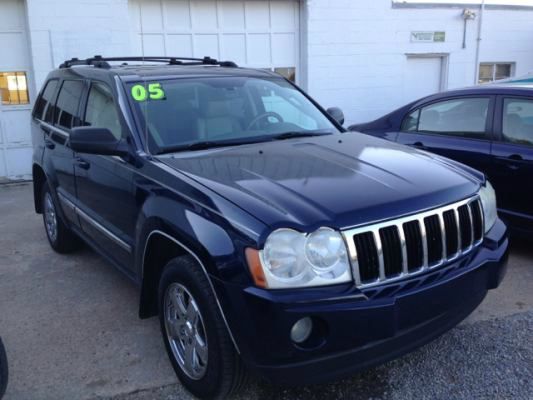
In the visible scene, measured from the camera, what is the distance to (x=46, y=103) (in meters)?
5.30

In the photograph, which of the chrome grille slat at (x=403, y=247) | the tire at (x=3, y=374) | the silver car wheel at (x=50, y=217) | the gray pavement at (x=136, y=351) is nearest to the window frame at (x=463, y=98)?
the gray pavement at (x=136, y=351)

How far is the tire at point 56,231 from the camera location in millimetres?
5053

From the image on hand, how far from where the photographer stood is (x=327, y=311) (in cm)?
224

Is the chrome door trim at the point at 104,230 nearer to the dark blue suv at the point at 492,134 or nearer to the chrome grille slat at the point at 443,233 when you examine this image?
the chrome grille slat at the point at 443,233

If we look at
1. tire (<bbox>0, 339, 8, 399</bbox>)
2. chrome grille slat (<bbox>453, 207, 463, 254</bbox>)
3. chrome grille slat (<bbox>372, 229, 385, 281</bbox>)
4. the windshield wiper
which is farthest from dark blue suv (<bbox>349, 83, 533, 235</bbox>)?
tire (<bbox>0, 339, 8, 399</bbox>)

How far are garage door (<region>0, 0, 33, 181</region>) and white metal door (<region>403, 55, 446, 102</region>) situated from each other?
7073 mm

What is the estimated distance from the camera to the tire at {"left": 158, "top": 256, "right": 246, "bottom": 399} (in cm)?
250

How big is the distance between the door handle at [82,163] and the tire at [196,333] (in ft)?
4.72

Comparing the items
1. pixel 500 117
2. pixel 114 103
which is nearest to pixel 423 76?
pixel 500 117

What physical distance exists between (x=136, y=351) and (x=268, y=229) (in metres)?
1.63

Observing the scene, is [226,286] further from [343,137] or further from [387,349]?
[343,137]

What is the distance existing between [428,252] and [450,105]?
3205mm

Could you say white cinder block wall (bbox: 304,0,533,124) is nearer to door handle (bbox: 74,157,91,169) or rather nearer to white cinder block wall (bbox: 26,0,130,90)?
white cinder block wall (bbox: 26,0,130,90)

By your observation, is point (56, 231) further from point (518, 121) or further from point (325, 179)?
point (518, 121)
